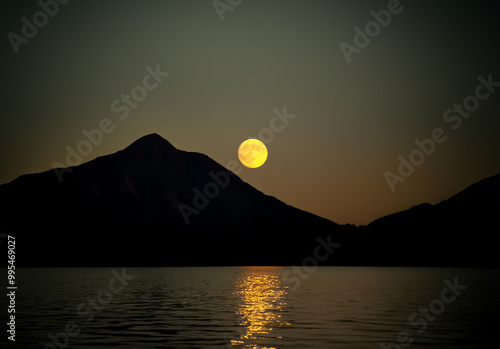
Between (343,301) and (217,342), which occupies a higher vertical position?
(343,301)

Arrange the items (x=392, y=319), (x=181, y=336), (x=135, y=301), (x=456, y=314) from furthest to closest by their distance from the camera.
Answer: (x=135, y=301)
(x=456, y=314)
(x=392, y=319)
(x=181, y=336)

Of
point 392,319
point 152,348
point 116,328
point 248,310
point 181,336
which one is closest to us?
point 152,348

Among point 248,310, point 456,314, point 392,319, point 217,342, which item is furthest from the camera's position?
point 248,310

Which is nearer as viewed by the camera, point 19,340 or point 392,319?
point 19,340

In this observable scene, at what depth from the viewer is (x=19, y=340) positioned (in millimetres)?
31375

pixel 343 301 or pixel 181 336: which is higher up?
pixel 343 301

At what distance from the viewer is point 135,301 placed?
195ft

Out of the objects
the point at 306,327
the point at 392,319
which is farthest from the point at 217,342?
the point at 392,319

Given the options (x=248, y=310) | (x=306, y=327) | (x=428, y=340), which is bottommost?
(x=428, y=340)

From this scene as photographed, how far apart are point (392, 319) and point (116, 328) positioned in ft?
68.4

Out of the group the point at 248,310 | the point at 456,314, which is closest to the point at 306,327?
the point at 248,310

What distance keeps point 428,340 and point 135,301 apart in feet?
117

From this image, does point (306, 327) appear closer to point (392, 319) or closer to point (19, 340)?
point (392, 319)

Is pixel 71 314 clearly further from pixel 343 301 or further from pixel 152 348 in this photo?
pixel 343 301
